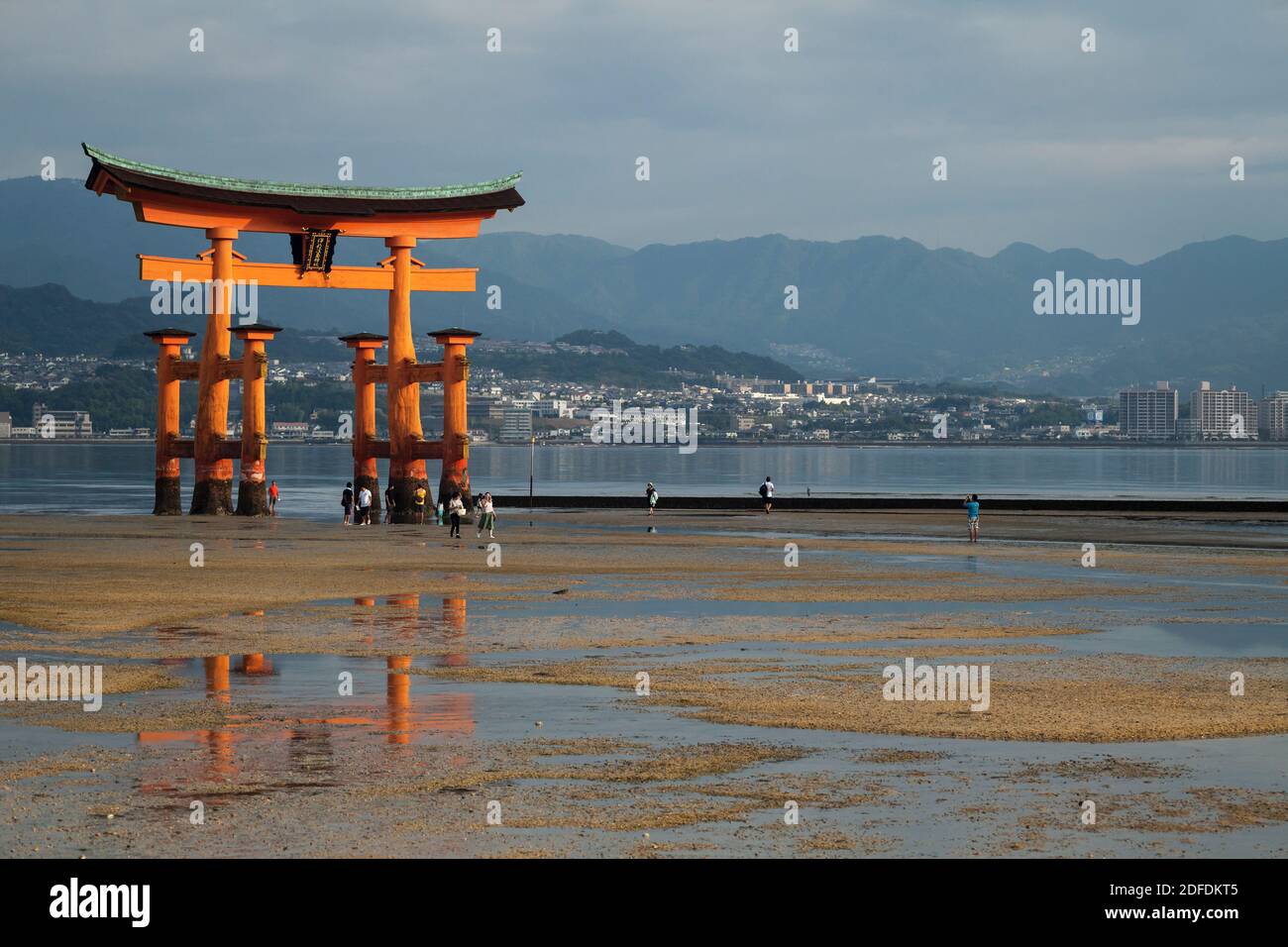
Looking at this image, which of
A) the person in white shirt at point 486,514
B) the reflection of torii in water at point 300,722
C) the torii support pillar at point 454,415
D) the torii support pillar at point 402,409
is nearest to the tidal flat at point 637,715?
the reflection of torii in water at point 300,722

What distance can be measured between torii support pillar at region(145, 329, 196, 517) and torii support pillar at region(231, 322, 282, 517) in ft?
10.8

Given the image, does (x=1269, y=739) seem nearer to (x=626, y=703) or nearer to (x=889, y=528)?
(x=626, y=703)

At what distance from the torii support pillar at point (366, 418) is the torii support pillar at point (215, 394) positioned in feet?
15.4

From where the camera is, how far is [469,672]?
60.5 ft

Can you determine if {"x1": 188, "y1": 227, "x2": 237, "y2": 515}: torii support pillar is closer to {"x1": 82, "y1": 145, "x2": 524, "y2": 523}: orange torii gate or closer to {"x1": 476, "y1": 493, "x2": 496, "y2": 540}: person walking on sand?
{"x1": 82, "y1": 145, "x2": 524, "y2": 523}: orange torii gate

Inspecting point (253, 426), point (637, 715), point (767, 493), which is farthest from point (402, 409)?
point (637, 715)

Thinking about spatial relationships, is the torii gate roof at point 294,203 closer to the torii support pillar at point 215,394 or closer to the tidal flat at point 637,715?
the torii support pillar at point 215,394

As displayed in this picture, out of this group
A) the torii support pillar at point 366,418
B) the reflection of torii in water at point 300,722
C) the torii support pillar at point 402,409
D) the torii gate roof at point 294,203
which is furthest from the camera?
the torii support pillar at point 366,418

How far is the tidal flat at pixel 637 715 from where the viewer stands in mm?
10664

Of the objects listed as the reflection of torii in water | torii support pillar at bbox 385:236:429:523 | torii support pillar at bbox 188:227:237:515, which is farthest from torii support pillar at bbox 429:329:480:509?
the reflection of torii in water

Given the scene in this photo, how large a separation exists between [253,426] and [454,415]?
7.12 m

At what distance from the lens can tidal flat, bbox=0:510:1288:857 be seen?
35.0 feet

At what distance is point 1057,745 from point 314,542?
3203cm
